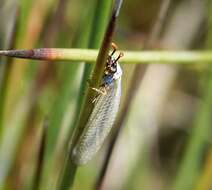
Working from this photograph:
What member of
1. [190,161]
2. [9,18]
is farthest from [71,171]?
[9,18]

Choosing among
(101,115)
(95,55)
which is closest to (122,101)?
(101,115)

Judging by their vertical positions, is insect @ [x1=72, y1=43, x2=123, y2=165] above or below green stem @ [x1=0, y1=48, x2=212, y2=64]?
below

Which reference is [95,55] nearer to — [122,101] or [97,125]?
→ [97,125]

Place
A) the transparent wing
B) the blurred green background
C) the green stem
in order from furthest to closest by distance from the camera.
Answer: the blurred green background, the transparent wing, the green stem

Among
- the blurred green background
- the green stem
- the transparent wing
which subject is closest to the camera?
the green stem

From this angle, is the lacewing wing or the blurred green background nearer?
the lacewing wing
